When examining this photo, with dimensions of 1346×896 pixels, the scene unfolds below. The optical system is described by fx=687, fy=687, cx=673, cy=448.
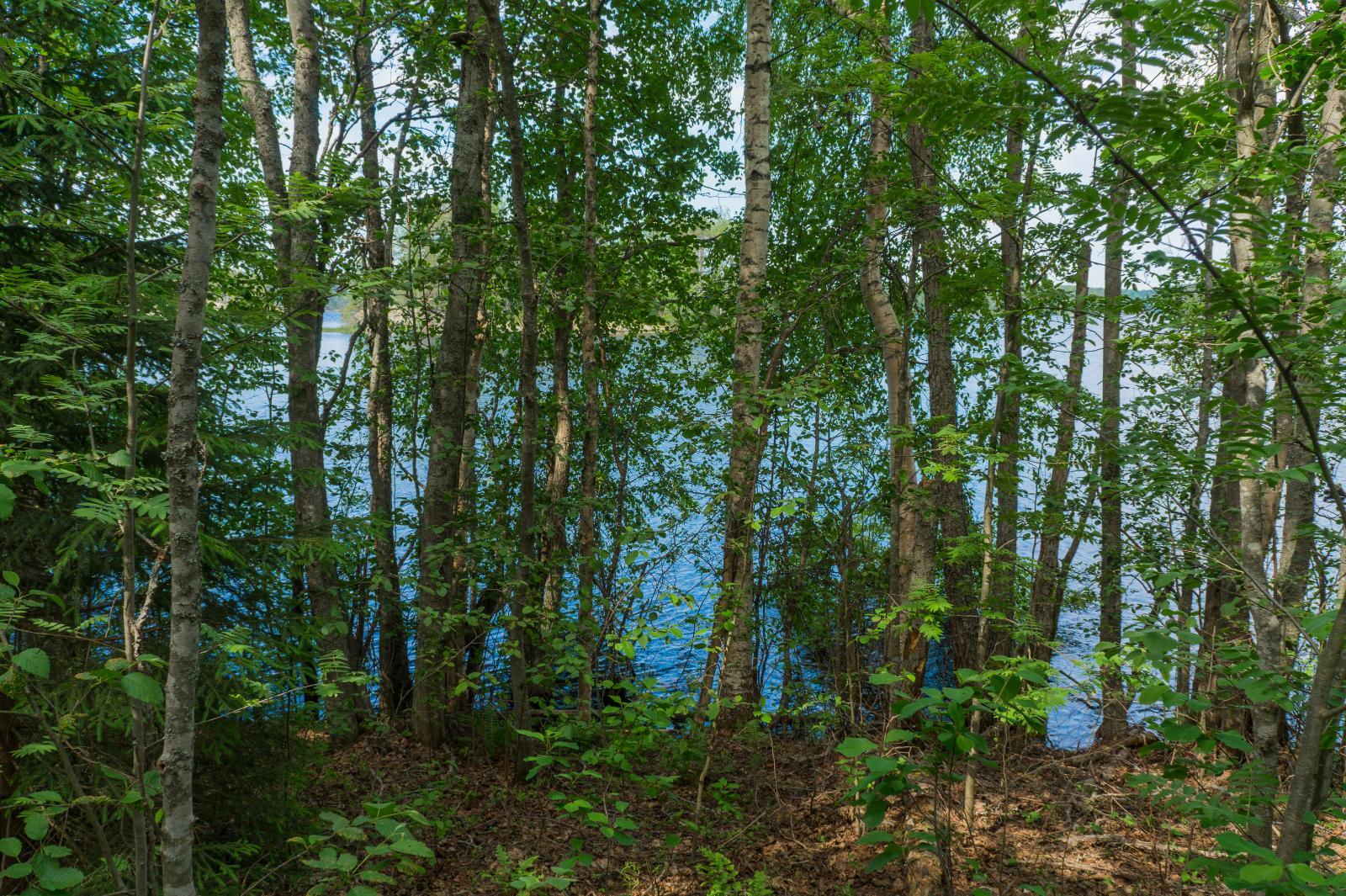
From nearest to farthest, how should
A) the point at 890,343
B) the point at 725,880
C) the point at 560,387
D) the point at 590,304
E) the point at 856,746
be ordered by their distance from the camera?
the point at 856,746 → the point at 725,880 → the point at 590,304 → the point at 890,343 → the point at 560,387

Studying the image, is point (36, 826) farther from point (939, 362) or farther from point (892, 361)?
point (939, 362)

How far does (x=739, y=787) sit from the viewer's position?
558 centimetres

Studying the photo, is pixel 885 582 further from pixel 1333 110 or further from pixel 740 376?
pixel 1333 110

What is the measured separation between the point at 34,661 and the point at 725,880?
12.1ft

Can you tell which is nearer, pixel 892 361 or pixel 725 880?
pixel 725 880

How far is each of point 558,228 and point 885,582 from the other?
5.43m

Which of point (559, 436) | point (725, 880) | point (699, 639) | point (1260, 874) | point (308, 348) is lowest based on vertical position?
point (725, 880)

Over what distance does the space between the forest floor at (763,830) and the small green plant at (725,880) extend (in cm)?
2

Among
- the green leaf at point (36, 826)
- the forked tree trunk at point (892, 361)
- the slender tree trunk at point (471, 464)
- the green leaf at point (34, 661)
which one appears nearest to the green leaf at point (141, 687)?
the green leaf at point (34, 661)

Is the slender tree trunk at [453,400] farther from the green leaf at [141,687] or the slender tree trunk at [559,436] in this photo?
the green leaf at [141,687]

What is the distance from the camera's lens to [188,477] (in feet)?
6.80

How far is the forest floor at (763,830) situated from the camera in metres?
4.21

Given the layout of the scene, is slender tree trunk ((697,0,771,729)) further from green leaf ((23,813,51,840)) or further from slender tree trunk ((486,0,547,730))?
green leaf ((23,813,51,840))

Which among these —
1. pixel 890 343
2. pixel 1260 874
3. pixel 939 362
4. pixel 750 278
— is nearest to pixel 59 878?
pixel 1260 874
